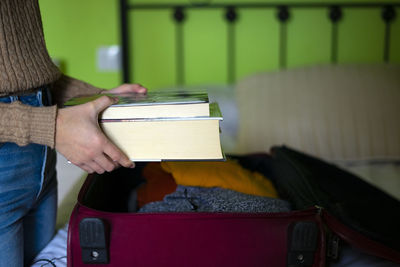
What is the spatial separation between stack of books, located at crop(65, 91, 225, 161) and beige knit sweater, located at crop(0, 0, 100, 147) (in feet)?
0.24

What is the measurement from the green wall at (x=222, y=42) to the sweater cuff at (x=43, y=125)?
143cm

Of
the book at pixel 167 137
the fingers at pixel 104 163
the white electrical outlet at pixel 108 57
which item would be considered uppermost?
the white electrical outlet at pixel 108 57

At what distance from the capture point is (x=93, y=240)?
1.89ft

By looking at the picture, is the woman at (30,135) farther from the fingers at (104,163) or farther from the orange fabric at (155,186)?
the orange fabric at (155,186)

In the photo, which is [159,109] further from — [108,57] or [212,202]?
[108,57]

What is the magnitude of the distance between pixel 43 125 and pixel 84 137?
0.06 metres

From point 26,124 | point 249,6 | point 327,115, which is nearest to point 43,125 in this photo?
point 26,124

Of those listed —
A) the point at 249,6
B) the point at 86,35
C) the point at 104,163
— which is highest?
the point at 249,6

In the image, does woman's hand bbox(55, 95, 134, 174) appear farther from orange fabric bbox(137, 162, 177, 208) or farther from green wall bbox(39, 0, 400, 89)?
green wall bbox(39, 0, 400, 89)

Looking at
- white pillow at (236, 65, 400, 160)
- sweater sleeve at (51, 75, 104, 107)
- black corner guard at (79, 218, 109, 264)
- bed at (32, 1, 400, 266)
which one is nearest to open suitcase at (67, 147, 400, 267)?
black corner guard at (79, 218, 109, 264)

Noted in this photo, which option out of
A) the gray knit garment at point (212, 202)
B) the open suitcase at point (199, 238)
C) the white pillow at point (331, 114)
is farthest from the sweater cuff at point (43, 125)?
the white pillow at point (331, 114)

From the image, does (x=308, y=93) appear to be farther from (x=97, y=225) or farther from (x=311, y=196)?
(x=97, y=225)

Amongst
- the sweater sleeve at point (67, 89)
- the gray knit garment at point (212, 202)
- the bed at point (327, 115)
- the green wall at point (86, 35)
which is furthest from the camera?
the green wall at point (86, 35)

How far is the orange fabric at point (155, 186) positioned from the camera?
0.78 m
